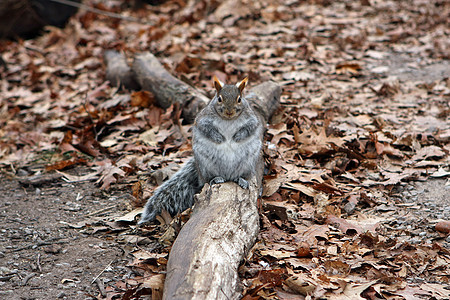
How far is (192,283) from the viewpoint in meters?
2.72

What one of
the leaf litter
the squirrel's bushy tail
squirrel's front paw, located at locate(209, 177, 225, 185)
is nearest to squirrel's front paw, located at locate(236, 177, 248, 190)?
squirrel's front paw, located at locate(209, 177, 225, 185)

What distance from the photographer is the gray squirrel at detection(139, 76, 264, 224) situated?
409cm

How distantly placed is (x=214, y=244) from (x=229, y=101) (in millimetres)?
1408

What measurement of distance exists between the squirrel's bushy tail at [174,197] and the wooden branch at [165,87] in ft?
5.64

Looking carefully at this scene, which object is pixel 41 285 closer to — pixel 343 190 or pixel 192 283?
pixel 192 283

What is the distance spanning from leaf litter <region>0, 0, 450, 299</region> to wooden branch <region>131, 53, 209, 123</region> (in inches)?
6.9

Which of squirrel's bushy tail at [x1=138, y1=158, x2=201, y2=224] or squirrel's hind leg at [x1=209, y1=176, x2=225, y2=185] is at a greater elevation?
squirrel's hind leg at [x1=209, y1=176, x2=225, y2=185]

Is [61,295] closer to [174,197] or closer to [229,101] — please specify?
[174,197]

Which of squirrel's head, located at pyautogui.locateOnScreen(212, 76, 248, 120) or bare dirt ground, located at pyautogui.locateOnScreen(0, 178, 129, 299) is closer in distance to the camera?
bare dirt ground, located at pyautogui.locateOnScreen(0, 178, 129, 299)

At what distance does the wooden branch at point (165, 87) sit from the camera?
6.11 metres

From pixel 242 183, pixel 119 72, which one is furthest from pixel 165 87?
pixel 242 183

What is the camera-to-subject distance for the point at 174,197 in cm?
425

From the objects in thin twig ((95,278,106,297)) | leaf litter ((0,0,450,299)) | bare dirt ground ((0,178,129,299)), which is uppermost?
leaf litter ((0,0,450,299))

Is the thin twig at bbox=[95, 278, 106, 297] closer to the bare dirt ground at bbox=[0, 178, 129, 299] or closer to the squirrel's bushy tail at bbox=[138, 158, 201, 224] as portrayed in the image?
the bare dirt ground at bbox=[0, 178, 129, 299]
